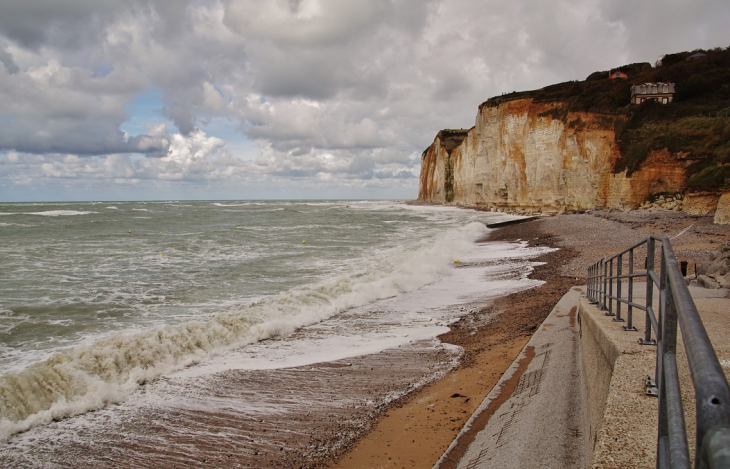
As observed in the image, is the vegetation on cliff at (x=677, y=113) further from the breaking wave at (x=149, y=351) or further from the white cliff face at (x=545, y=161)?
the breaking wave at (x=149, y=351)

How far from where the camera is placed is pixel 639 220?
1011 inches

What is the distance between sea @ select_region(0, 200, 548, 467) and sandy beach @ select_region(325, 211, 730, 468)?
41cm

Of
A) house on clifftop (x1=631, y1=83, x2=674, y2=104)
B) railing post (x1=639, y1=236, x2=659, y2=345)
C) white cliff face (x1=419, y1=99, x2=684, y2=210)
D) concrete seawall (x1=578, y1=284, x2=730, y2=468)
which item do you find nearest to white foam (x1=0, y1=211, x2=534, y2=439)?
concrete seawall (x1=578, y1=284, x2=730, y2=468)

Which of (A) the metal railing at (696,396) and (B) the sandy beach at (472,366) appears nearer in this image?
(A) the metal railing at (696,396)

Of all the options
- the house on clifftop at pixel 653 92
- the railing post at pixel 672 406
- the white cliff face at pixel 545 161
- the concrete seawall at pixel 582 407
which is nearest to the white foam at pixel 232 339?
the concrete seawall at pixel 582 407

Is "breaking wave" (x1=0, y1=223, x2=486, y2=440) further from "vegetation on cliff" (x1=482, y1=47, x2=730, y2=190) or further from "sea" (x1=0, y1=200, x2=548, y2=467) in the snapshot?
"vegetation on cliff" (x1=482, y1=47, x2=730, y2=190)

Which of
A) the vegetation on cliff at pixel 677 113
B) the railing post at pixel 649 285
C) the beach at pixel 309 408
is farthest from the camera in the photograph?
the vegetation on cliff at pixel 677 113

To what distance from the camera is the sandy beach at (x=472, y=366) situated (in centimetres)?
443

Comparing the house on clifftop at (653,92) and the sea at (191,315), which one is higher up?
the house on clifftop at (653,92)

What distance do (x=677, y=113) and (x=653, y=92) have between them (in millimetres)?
5803

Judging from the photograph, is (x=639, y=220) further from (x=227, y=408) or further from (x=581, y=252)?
(x=227, y=408)

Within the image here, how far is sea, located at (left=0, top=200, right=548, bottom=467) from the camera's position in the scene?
20.0 ft

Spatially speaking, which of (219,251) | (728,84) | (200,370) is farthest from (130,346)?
(728,84)

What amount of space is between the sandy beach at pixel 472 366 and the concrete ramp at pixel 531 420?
1.15 ft
